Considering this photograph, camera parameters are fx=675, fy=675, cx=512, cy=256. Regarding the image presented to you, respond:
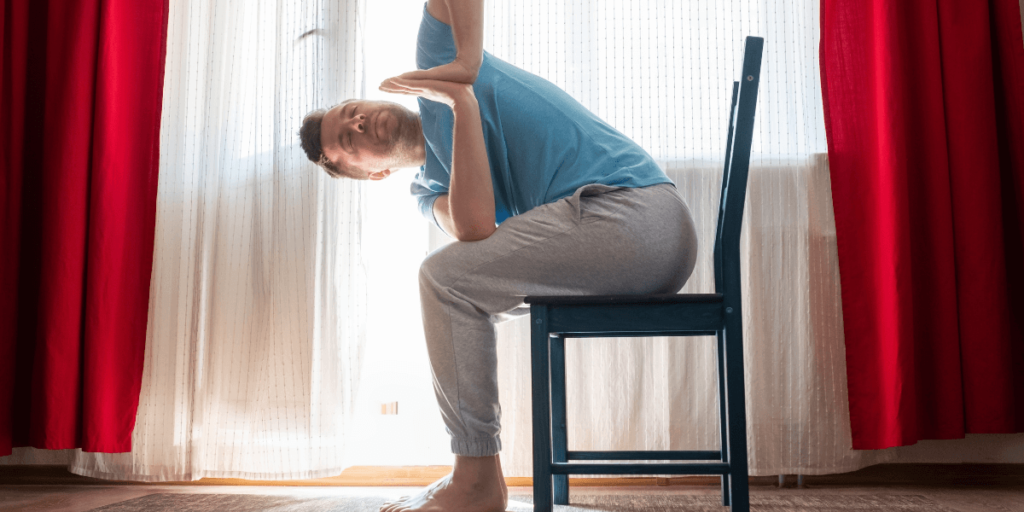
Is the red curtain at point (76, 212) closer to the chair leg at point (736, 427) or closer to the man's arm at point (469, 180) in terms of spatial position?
the man's arm at point (469, 180)

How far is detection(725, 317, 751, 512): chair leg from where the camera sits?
930 mm

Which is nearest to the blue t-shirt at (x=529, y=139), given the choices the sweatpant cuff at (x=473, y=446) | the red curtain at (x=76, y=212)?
the sweatpant cuff at (x=473, y=446)

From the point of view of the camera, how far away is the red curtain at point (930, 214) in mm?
1518

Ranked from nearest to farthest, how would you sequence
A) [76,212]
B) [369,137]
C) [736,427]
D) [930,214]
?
[736,427] → [369,137] → [930,214] → [76,212]

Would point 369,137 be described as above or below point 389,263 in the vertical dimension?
above

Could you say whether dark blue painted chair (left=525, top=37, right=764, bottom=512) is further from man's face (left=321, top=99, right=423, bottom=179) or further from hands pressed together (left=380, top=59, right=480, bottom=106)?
man's face (left=321, top=99, right=423, bottom=179)

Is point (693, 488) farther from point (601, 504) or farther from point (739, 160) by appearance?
point (739, 160)

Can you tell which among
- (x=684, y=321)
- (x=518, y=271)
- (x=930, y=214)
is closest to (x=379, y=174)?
(x=518, y=271)

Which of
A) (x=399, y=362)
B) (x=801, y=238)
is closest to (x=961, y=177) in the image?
(x=801, y=238)

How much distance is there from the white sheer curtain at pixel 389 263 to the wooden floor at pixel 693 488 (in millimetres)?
46

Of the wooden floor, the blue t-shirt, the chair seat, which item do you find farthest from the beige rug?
the blue t-shirt

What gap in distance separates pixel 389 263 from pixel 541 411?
93 cm

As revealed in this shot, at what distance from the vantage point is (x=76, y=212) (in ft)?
5.57

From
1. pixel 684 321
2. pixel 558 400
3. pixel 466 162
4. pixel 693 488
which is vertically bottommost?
pixel 693 488
